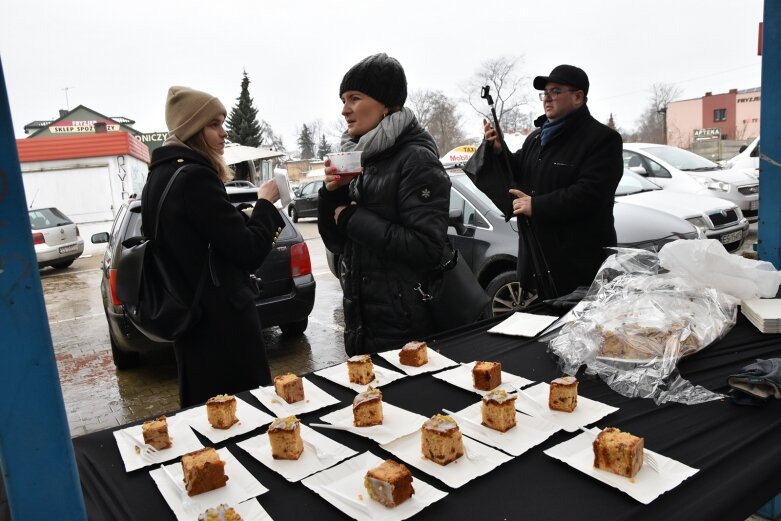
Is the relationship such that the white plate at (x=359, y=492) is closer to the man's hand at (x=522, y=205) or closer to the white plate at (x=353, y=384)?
the white plate at (x=353, y=384)

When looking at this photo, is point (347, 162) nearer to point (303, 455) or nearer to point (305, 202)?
point (303, 455)

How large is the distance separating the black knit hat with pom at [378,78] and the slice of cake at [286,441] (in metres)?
1.48

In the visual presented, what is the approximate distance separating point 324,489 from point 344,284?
1387 mm

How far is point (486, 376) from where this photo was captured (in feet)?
5.53

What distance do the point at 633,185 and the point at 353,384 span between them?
20.9 feet

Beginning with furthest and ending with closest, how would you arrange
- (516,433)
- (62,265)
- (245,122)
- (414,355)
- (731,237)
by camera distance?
(245,122)
(62,265)
(731,237)
(414,355)
(516,433)

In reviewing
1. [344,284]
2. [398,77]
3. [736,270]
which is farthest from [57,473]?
[736,270]

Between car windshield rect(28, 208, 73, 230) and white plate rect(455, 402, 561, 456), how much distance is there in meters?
15.0

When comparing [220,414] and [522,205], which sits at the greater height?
[522,205]

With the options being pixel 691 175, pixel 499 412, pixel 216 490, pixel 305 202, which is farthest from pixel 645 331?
pixel 305 202

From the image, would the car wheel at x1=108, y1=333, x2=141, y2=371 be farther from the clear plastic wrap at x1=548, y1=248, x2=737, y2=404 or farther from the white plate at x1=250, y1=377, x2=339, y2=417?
the clear plastic wrap at x1=548, y1=248, x2=737, y2=404

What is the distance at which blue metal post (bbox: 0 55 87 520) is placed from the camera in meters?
0.90

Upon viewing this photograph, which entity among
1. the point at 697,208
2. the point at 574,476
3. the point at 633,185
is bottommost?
the point at 697,208

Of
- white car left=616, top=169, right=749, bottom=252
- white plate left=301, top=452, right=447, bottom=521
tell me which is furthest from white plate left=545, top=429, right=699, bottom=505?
white car left=616, top=169, right=749, bottom=252
